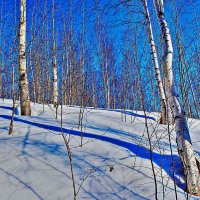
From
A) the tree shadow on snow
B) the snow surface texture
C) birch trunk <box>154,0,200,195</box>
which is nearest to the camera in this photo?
the snow surface texture

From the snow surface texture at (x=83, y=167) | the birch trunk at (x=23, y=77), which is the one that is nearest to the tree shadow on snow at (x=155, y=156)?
the snow surface texture at (x=83, y=167)

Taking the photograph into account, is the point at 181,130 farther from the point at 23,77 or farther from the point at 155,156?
the point at 23,77

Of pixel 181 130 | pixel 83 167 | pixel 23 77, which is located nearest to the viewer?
pixel 83 167

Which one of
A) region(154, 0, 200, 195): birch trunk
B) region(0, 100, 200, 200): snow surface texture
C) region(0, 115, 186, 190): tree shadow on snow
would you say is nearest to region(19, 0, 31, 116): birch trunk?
region(0, 100, 200, 200): snow surface texture

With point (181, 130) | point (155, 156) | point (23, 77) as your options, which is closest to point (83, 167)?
point (155, 156)

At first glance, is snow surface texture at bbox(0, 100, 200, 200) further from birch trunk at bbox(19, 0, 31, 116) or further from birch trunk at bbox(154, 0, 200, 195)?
birch trunk at bbox(19, 0, 31, 116)

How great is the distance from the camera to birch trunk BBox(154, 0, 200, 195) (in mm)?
2955

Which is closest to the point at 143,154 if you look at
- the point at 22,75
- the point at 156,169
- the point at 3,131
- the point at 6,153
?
the point at 156,169

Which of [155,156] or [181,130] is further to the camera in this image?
[155,156]

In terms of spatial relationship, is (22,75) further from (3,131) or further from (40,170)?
(40,170)

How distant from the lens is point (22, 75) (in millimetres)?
5547

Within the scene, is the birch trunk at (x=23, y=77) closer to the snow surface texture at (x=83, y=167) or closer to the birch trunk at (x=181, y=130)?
the snow surface texture at (x=83, y=167)

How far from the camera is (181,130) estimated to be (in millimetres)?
3164

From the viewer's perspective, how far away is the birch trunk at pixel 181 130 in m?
2.96
